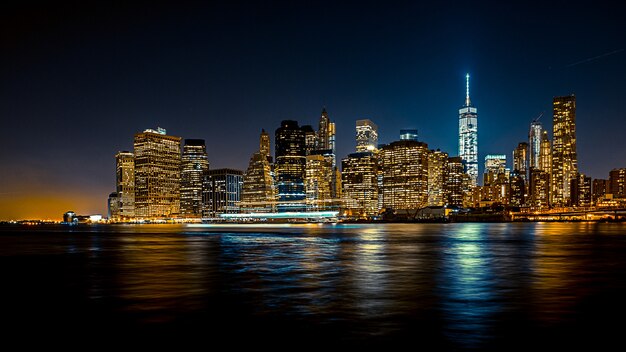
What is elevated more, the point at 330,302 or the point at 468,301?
the point at 330,302

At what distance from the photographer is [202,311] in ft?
71.2

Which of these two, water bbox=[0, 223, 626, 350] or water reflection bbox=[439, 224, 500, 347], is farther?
water reflection bbox=[439, 224, 500, 347]

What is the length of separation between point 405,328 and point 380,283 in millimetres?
12290

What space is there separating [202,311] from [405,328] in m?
8.48

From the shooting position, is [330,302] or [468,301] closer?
[330,302]

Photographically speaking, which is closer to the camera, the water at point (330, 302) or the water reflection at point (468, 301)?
the water at point (330, 302)

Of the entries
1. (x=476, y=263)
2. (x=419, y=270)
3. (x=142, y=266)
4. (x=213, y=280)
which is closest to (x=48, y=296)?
(x=213, y=280)

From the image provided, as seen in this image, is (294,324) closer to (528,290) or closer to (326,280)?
(326,280)

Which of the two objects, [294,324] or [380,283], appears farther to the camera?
[380,283]

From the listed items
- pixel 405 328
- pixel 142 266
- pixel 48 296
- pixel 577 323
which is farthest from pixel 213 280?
pixel 577 323

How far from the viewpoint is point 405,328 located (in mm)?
18328

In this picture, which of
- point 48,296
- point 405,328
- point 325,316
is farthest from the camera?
point 48,296

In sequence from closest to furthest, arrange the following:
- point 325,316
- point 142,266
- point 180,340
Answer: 1. point 180,340
2. point 325,316
3. point 142,266

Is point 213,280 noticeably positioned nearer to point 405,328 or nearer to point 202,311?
point 202,311
